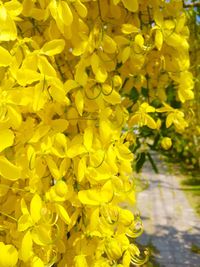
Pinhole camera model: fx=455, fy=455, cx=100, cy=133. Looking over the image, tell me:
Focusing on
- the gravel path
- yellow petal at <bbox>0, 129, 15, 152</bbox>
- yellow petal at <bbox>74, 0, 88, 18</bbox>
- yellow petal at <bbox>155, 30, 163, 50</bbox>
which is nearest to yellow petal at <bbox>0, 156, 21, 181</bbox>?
yellow petal at <bbox>0, 129, 15, 152</bbox>

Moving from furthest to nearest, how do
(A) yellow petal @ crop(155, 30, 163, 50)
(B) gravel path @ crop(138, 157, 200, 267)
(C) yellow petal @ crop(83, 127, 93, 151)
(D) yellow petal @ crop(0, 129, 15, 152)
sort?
(B) gravel path @ crop(138, 157, 200, 267) → (A) yellow petal @ crop(155, 30, 163, 50) → (C) yellow petal @ crop(83, 127, 93, 151) → (D) yellow petal @ crop(0, 129, 15, 152)

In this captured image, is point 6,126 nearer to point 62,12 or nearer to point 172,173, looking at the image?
point 62,12

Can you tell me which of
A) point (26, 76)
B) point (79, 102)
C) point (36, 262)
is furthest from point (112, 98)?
point (36, 262)

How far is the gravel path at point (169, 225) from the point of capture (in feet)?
10.3

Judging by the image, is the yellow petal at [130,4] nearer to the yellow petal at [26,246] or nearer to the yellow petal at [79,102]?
the yellow petal at [79,102]

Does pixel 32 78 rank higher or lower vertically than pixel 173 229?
higher

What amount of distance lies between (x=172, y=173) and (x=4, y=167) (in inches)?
255

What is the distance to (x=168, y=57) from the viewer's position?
0.95m

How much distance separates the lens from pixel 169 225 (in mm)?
3938

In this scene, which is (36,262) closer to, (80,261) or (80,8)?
(80,261)

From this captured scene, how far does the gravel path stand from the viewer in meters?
3.15

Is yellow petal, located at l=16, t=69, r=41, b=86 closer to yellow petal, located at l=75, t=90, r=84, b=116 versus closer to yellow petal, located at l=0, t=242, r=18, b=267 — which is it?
yellow petal, located at l=75, t=90, r=84, b=116

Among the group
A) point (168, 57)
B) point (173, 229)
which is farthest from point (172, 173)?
point (168, 57)

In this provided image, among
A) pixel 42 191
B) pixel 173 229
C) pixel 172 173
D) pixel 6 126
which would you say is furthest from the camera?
pixel 172 173
